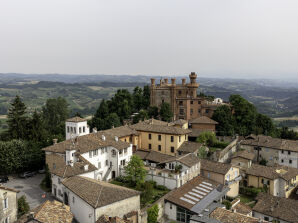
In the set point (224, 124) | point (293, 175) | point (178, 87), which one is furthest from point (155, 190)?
point (178, 87)

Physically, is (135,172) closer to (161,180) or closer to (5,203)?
(161,180)

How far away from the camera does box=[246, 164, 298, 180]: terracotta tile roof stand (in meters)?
43.5

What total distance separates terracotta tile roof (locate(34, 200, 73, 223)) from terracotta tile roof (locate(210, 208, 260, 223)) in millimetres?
14704

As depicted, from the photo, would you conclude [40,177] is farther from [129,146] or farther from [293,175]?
[293,175]

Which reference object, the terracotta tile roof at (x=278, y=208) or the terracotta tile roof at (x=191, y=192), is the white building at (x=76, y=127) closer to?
the terracotta tile roof at (x=191, y=192)

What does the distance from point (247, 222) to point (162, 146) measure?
2404 cm

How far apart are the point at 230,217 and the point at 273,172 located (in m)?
19.5

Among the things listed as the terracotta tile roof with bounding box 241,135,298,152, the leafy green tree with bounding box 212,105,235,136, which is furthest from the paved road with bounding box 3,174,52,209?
the terracotta tile roof with bounding box 241,135,298,152

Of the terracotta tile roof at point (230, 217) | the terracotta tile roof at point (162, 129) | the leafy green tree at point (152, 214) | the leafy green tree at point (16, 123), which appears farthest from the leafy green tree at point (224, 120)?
the leafy green tree at point (16, 123)

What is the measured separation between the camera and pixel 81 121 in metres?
45.6

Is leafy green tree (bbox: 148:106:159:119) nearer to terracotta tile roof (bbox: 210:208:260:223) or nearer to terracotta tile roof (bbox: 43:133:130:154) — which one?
terracotta tile roof (bbox: 43:133:130:154)

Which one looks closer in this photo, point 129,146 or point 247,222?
point 247,222

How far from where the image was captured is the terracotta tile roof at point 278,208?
35.4 m

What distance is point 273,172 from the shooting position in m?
44.2
